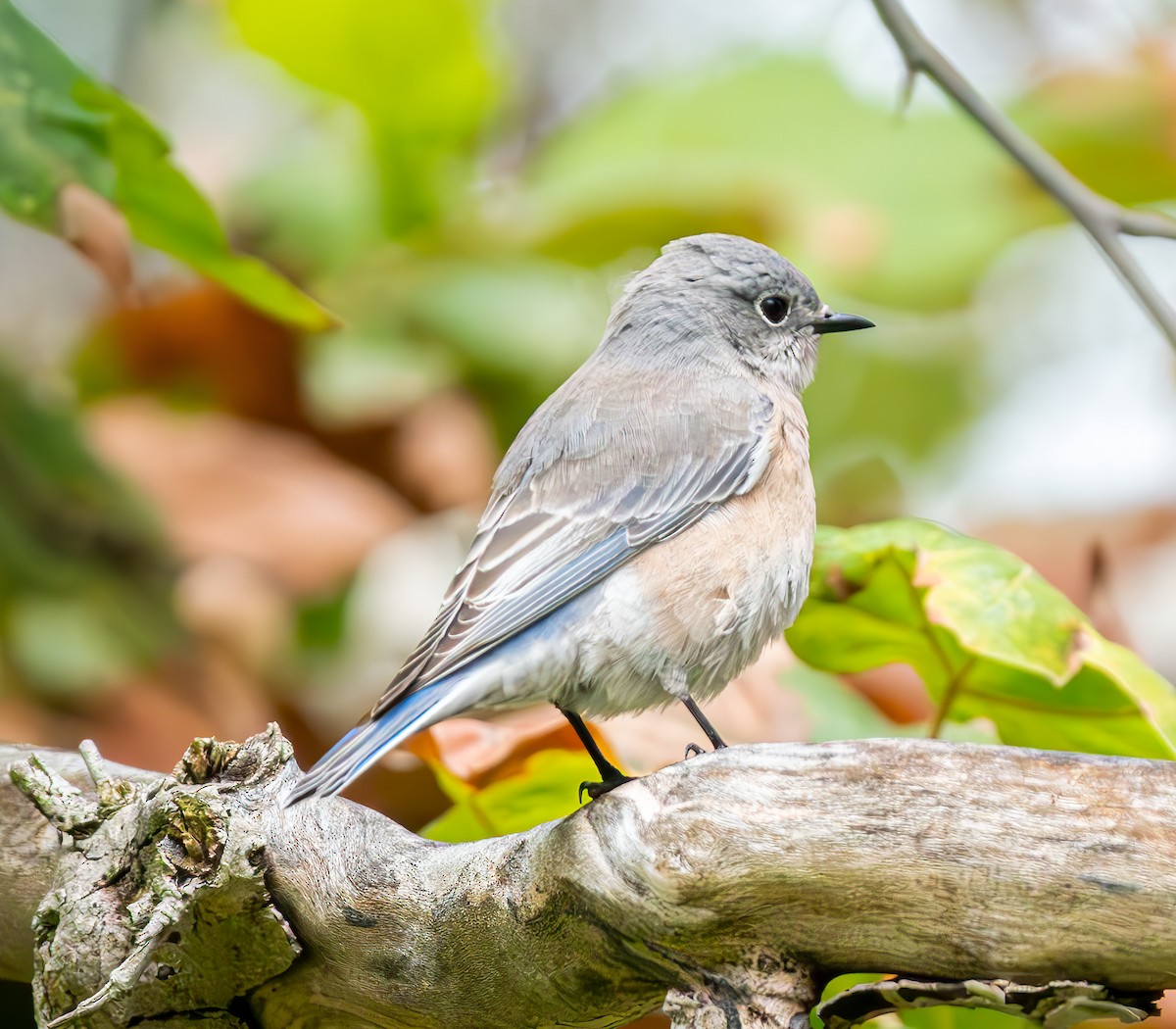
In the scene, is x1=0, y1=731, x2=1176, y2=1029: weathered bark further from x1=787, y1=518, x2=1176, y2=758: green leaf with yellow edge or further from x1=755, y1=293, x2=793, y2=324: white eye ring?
x1=755, y1=293, x2=793, y2=324: white eye ring

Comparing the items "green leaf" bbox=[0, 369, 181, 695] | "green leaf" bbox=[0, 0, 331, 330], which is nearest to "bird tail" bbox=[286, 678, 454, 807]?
"green leaf" bbox=[0, 0, 331, 330]

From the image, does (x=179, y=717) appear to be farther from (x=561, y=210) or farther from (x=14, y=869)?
(x=561, y=210)

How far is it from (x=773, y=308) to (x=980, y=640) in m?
1.08

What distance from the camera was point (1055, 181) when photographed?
2.68 m

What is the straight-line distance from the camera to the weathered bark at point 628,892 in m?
1.64

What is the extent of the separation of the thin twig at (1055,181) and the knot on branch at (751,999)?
1.46 metres

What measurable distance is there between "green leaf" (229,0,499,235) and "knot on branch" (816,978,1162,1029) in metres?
3.03

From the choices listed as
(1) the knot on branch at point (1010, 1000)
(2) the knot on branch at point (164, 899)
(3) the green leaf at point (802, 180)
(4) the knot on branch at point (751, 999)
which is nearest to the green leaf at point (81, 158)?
(2) the knot on branch at point (164, 899)

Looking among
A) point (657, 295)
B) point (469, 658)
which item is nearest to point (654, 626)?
point (469, 658)

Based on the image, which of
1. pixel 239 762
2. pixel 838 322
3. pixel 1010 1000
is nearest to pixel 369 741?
pixel 239 762

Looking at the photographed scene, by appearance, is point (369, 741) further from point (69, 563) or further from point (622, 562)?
point (69, 563)

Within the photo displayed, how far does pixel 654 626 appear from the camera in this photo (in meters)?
2.33

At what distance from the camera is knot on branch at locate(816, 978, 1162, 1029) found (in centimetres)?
157

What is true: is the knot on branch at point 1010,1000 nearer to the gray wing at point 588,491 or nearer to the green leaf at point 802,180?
the gray wing at point 588,491
